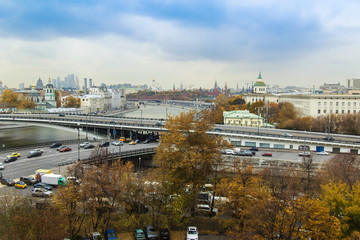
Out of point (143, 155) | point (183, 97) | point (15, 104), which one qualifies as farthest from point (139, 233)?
point (183, 97)

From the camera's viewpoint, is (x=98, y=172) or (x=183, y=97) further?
(x=183, y=97)

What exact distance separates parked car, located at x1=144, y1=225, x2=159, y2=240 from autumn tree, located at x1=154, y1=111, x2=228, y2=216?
151 centimetres

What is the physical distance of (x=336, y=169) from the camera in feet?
A: 46.6

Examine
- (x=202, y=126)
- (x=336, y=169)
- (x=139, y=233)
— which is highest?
(x=202, y=126)

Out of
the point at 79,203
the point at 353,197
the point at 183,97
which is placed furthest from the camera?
the point at 183,97

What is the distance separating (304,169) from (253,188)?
25.6 feet

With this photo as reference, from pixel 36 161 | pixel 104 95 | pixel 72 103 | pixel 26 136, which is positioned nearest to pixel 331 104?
pixel 36 161

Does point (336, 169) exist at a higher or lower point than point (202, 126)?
lower

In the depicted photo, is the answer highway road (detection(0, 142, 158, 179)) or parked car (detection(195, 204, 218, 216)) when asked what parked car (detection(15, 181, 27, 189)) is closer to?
highway road (detection(0, 142, 158, 179))

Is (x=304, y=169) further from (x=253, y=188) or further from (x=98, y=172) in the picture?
(x=98, y=172)

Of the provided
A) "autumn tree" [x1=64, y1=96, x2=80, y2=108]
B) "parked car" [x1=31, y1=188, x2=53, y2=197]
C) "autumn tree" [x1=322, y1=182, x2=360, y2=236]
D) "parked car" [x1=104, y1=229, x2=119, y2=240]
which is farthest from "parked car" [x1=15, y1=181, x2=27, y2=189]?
"autumn tree" [x1=64, y1=96, x2=80, y2=108]

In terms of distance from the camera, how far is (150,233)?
984cm

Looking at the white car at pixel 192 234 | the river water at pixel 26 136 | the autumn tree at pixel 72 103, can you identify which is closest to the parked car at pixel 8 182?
the white car at pixel 192 234

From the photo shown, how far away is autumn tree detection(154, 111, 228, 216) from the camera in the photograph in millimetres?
11445
